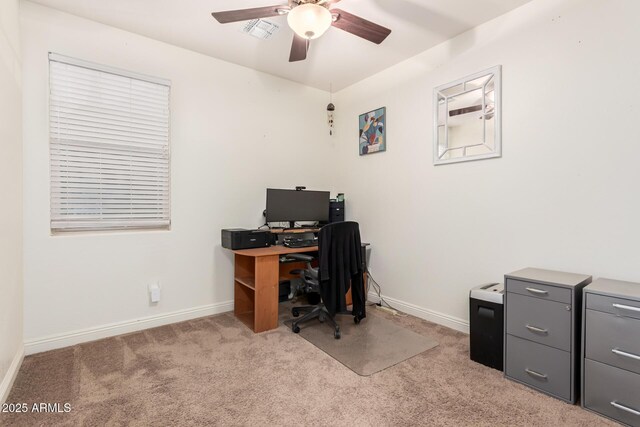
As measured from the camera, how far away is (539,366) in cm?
184

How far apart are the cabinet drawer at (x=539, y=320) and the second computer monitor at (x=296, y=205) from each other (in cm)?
208

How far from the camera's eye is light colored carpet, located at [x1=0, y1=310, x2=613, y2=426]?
1601 millimetres

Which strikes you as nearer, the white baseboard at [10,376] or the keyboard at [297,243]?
the white baseboard at [10,376]

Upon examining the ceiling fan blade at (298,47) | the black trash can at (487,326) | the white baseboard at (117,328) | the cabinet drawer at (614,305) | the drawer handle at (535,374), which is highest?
the ceiling fan blade at (298,47)

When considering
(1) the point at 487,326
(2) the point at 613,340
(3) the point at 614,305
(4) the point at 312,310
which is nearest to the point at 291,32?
(4) the point at 312,310

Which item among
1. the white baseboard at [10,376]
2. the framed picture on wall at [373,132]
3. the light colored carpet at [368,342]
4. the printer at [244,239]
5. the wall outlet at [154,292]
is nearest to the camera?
the white baseboard at [10,376]

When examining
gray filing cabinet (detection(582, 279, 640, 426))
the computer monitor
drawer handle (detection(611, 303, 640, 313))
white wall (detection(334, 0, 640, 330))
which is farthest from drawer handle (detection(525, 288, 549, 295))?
the computer monitor

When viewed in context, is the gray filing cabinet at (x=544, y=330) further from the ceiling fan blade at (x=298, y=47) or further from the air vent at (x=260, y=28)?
the air vent at (x=260, y=28)

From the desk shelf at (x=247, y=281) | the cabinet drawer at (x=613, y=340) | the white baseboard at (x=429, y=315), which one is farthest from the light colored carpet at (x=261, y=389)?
the desk shelf at (x=247, y=281)

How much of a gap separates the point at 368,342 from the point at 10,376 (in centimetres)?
237

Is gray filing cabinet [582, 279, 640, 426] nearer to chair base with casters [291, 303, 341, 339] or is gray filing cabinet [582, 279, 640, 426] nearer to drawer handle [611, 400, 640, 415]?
drawer handle [611, 400, 640, 415]

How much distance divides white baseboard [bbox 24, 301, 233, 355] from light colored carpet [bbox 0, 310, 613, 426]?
2.8 inches

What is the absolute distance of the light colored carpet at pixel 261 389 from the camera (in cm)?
160

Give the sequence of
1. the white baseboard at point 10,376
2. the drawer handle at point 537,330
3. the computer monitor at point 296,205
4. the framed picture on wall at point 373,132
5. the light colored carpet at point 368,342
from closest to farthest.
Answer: the white baseboard at point 10,376
the drawer handle at point 537,330
the light colored carpet at point 368,342
the computer monitor at point 296,205
the framed picture on wall at point 373,132
